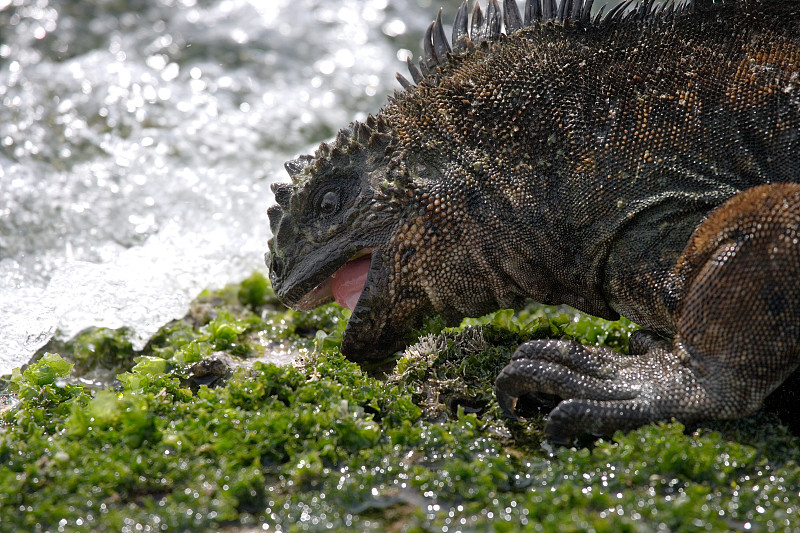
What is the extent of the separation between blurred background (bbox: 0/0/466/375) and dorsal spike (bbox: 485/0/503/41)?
12.5 ft

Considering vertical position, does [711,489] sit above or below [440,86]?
below

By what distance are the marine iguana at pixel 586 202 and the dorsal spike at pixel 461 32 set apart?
4cm

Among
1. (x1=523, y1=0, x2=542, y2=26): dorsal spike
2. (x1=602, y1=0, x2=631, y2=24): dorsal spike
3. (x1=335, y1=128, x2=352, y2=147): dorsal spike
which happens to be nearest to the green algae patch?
(x1=335, y1=128, x2=352, y2=147): dorsal spike

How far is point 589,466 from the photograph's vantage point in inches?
166

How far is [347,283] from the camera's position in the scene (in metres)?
5.64

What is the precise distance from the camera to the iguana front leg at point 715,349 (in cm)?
428

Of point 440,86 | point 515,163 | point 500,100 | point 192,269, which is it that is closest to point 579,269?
point 515,163

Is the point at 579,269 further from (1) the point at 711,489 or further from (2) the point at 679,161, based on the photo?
(1) the point at 711,489

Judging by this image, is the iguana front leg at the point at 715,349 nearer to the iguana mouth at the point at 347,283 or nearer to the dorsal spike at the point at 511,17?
the iguana mouth at the point at 347,283

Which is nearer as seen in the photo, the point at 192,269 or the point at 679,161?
the point at 679,161

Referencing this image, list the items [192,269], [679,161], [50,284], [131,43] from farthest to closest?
[131,43], [192,269], [50,284], [679,161]

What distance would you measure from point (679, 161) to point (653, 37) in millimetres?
977

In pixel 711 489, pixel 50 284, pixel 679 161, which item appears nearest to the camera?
pixel 711 489

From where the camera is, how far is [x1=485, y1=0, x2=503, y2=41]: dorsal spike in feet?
19.1
